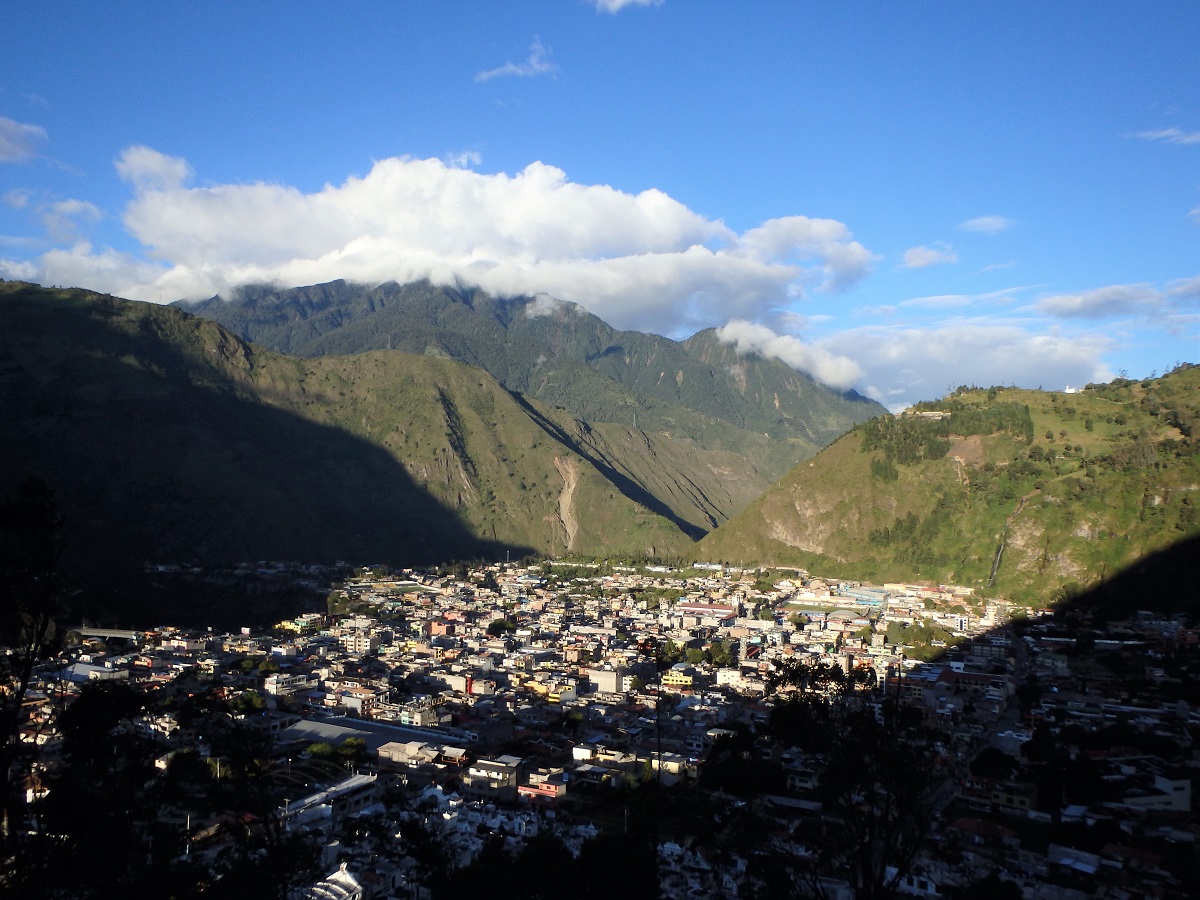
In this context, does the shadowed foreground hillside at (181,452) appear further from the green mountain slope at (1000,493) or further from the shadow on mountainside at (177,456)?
the green mountain slope at (1000,493)

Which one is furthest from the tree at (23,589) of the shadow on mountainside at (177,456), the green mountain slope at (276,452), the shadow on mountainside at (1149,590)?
the green mountain slope at (276,452)

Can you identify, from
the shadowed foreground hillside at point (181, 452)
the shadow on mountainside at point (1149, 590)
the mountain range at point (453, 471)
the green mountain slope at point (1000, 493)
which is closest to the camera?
the shadow on mountainside at point (1149, 590)

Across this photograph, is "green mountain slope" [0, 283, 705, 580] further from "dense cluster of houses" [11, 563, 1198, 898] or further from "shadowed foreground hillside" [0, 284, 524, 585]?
"dense cluster of houses" [11, 563, 1198, 898]

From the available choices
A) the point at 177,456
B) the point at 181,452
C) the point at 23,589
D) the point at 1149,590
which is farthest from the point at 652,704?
the point at 181,452

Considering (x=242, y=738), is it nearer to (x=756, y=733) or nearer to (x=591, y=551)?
(x=756, y=733)

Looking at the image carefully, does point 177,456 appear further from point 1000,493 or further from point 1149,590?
point 1149,590

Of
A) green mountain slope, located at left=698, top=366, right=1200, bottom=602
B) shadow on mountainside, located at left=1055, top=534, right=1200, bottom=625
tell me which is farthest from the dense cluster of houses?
green mountain slope, located at left=698, top=366, right=1200, bottom=602
